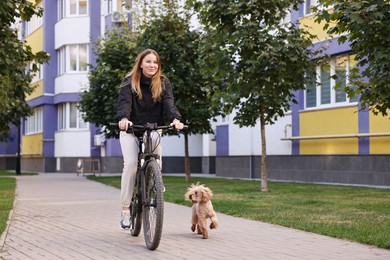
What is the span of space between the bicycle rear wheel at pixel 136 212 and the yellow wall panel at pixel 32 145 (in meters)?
39.5

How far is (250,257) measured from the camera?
7.00 metres

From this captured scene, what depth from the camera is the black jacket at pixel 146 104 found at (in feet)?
26.7

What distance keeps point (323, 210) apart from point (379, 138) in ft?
29.1

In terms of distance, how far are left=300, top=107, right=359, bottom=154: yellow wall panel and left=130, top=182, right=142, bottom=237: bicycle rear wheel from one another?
1372cm

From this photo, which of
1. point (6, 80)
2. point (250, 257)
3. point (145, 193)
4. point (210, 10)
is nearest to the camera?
point (250, 257)

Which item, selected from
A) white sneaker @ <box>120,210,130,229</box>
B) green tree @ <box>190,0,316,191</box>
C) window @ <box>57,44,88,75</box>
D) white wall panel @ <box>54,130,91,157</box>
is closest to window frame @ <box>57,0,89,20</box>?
window @ <box>57,44,88,75</box>

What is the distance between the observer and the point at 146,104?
827 centimetres

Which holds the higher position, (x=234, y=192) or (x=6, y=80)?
(x=6, y=80)

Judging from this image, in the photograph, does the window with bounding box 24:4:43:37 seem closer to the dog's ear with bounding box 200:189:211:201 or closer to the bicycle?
the bicycle

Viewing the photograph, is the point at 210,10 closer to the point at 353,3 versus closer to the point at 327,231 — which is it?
the point at 353,3

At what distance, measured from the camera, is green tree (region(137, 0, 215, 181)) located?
23.9 meters

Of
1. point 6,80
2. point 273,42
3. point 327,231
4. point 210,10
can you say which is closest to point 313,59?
point 273,42

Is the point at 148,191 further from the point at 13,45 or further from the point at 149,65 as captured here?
the point at 13,45

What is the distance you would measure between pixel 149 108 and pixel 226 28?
8968mm
